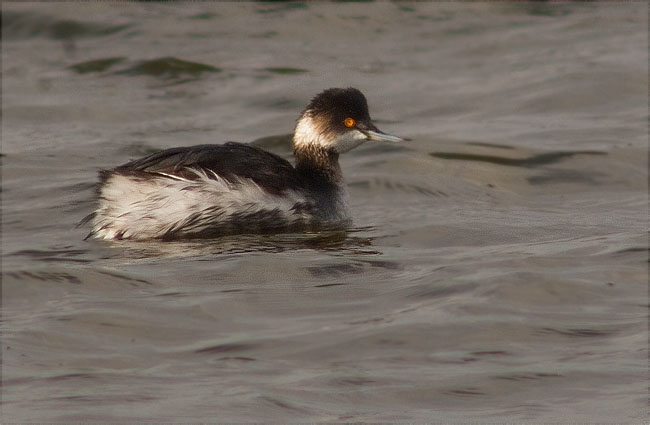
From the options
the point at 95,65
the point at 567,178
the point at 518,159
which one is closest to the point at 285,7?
the point at 95,65

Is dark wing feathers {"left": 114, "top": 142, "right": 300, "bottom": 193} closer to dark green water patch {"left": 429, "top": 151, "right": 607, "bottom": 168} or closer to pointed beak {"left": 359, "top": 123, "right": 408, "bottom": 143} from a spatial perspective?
pointed beak {"left": 359, "top": 123, "right": 408, "bottom": 143}

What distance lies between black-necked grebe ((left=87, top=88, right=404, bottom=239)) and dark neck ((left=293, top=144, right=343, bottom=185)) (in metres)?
0.33

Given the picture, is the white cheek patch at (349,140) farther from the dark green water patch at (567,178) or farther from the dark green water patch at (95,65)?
the dark green water patch at (95,65)

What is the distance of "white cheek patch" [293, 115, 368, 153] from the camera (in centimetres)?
886

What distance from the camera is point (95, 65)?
46.4ft

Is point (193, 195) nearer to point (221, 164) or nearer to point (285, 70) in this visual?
point (221, 164)

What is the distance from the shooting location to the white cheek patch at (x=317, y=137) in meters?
8.86

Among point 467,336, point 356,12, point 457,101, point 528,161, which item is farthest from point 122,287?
point 356,12

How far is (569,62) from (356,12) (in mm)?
3251

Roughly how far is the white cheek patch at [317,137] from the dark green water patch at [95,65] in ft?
18.5

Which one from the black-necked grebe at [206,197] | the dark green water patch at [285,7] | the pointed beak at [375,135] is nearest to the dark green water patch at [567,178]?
the pointed beak at [375,135]

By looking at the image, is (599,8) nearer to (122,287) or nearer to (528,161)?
(528,161)

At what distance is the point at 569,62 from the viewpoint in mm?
13766

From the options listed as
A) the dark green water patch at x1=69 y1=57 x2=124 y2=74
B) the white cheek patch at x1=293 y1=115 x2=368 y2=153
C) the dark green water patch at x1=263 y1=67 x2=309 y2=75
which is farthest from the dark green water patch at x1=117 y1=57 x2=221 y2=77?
the white cheek patch at x1=293 y1=115 x2=368 y2=153
